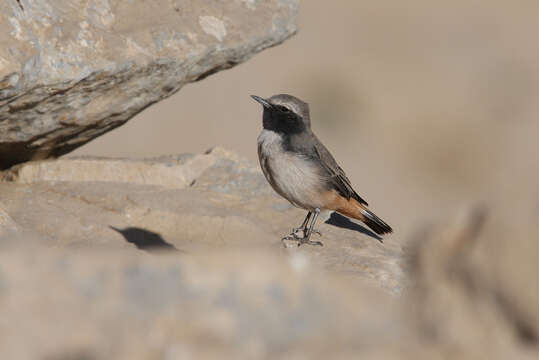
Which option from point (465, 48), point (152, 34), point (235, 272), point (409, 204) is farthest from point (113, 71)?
point (465, 48)

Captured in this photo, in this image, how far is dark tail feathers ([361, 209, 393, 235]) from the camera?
26.2 feet

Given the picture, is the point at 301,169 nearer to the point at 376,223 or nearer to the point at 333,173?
the point at 333,173

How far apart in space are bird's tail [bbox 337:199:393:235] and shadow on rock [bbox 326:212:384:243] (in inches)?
3.4

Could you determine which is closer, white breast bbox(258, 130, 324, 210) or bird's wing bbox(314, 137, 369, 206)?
white breast bbox(258, 130, 324, 210)

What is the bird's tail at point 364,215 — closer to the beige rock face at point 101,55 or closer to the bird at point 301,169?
the bird at point 301,169

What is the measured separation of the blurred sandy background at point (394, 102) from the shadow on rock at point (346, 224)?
7.80 m

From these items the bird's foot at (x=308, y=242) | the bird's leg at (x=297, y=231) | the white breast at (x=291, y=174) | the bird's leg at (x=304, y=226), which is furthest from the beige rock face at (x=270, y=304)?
the bird's leg at (x=304, y=226)

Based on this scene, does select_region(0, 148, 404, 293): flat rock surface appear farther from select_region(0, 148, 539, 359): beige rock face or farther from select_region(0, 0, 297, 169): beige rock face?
select_region(0, 148, 539, 359): beige rock face

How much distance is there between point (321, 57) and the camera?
70.1ft

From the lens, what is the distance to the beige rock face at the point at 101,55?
21.9ft

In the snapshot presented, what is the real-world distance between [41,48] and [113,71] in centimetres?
69

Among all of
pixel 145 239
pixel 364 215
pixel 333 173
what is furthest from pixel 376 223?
pixel 145 239

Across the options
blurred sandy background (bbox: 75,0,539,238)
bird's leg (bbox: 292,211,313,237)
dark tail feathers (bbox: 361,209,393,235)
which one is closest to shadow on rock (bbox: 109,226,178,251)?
bird's leg (bbox: 292,211,313,237)

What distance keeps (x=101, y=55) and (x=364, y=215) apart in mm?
2944
